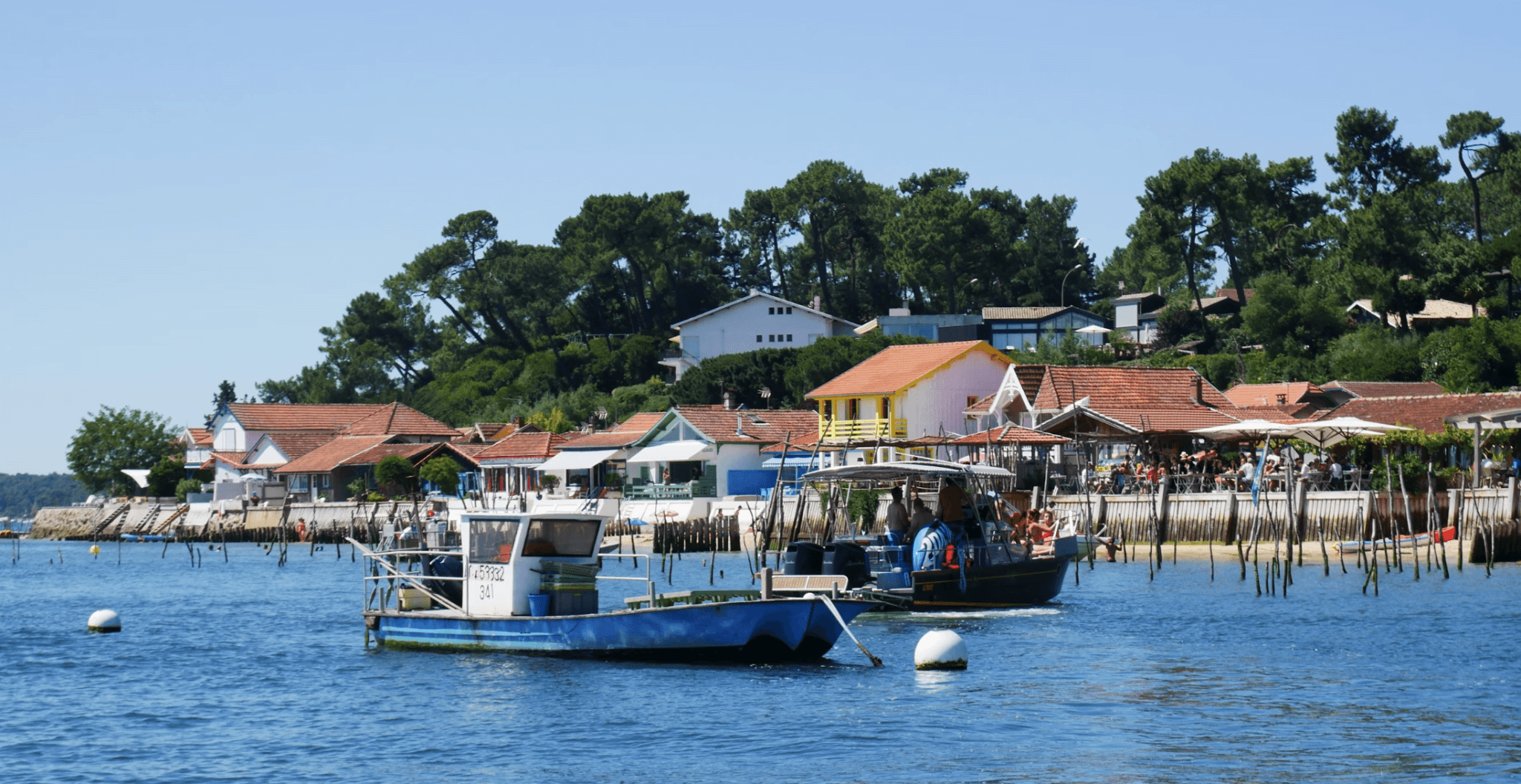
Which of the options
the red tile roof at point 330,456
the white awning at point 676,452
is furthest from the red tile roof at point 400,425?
the white awning at point 676,452

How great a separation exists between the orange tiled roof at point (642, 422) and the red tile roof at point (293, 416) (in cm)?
2791

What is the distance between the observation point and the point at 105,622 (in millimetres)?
36344

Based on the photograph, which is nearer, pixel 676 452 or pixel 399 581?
pixel 399 581

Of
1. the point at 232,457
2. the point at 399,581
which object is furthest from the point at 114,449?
the point at 399,581

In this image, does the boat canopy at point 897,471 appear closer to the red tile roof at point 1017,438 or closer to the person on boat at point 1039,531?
the person on boat at point 1039,531

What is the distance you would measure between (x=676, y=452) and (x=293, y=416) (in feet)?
135

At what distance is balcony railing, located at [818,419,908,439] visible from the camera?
234 feet

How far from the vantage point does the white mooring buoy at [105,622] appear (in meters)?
36.2

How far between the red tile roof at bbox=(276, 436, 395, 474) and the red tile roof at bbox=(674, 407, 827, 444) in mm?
24347

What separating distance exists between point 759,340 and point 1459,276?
151 feet

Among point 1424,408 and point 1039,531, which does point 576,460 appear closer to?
point 1424,408

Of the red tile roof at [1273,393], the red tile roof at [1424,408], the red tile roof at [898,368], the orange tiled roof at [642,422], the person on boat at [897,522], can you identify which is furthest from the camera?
the orange tiled roof at [642,422]

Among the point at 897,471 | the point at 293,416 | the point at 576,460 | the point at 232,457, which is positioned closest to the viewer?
the point at 897,471

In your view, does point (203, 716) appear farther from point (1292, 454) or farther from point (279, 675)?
point (1292, 454)
